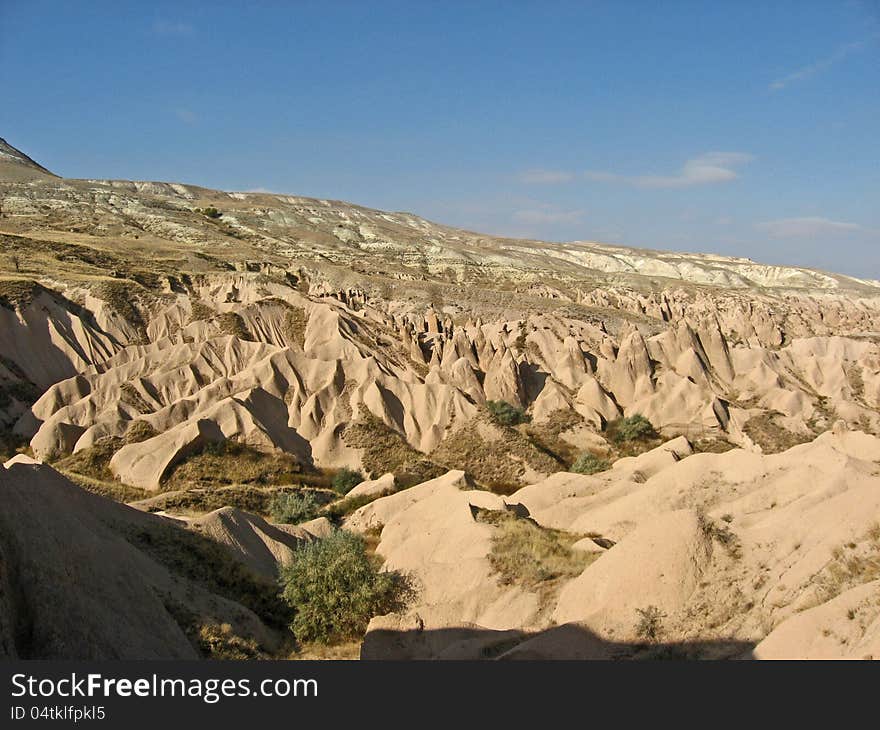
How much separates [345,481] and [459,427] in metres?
8.35

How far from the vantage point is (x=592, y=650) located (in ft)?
40.3

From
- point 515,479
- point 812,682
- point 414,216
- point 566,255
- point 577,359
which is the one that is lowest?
point 515,479

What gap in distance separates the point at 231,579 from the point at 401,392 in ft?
71.2

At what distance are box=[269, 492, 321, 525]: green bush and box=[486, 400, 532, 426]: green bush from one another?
14464 millimetres

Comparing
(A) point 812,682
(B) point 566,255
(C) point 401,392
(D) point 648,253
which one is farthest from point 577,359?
(D) point 648,253

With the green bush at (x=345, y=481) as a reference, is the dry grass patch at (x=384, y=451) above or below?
above

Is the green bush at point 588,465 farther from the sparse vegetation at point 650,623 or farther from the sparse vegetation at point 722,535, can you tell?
the sparse vegetation at point 650,623

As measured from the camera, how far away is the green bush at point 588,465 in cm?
3262

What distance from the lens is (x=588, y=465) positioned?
3288 cm

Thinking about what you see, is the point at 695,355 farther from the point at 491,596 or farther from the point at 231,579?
the point at 231,579

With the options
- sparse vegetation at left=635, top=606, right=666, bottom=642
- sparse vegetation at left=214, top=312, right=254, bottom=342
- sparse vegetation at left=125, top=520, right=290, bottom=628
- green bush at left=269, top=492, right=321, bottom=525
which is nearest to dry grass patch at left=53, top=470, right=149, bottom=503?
green bush at left=269, top=492, right=321, bottom=525

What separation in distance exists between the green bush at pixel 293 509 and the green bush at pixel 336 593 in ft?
23.9

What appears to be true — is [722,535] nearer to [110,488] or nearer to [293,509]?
[293,509]

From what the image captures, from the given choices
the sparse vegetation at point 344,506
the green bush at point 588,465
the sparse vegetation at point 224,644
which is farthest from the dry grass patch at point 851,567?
the green bush at point 588,465
